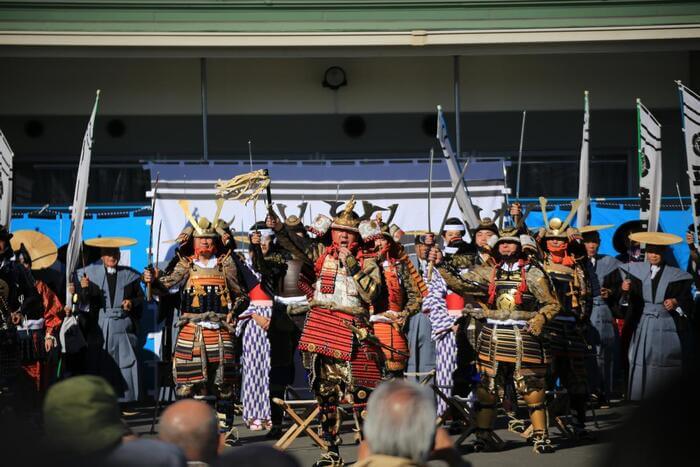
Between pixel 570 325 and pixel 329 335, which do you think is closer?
pixel 329 335

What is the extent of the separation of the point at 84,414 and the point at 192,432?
19.4 inches

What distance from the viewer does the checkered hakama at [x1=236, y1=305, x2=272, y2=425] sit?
1090cm

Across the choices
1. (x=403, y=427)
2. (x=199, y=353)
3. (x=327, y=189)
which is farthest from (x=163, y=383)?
(x=403, y=427)

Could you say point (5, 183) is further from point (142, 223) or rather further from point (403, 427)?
point (403, 427)

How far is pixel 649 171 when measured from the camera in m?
11.8

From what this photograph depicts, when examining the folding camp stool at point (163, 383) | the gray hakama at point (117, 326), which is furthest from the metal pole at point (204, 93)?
the folding camp stool at point (163, 383)

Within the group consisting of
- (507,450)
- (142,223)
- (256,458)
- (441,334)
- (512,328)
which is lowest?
(507,450)

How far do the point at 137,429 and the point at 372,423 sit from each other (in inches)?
281

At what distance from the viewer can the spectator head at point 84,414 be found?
3.59 metres

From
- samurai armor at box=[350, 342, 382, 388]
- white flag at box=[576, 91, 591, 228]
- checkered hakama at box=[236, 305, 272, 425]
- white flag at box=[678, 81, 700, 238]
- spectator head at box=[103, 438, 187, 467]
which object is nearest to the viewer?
spectator head at box=[103, 438, 187, 467]

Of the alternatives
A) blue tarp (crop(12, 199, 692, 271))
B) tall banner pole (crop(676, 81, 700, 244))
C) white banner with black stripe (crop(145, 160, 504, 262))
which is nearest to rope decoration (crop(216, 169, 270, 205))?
white banner with black stripe (crop(145, 160, 504, 262))

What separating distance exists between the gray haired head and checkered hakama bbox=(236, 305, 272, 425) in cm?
711

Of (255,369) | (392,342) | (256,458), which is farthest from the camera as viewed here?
(255,369)

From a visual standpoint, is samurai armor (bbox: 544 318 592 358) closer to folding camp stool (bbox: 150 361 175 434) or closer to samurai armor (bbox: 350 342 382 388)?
samurai armor (bbox: 350 342 382 388)
